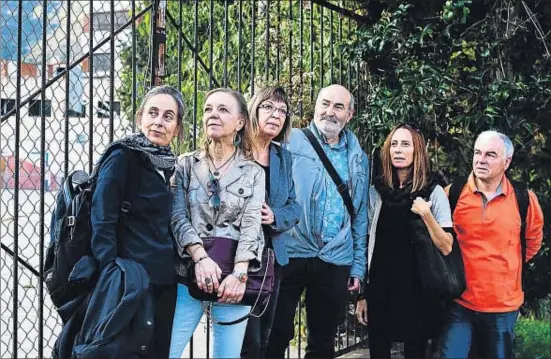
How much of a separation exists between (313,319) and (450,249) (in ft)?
2.67

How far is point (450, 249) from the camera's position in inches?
159

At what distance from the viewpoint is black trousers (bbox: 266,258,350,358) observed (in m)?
3.98

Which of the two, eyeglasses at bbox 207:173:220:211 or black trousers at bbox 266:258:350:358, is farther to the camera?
black trousers at bbox 266:258:350:358

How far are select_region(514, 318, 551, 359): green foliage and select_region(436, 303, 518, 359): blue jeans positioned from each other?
3.05 meters

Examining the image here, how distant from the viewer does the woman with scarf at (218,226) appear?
318 cm

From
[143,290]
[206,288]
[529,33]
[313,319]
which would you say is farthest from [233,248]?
[529,33]

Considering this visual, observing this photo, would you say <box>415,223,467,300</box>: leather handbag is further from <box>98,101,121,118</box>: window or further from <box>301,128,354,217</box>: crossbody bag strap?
<box>98,101,121,118</box>: window

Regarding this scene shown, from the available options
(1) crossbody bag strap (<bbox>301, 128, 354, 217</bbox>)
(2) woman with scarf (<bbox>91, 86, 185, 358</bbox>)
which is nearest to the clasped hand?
(2) woman with scarf (<bbox>91, 86, 185, 358</bbox>)

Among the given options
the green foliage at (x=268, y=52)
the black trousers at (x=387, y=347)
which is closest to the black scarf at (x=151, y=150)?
the green foliage at (x=268, y=52)

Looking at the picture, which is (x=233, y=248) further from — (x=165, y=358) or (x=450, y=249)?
(x=450, y=249)

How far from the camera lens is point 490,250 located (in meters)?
Answer: 4.08

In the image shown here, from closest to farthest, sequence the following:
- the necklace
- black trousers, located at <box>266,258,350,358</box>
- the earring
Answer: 1. the necklace
2. the earring
3. black trousers, located at <box>266,258,350,358</box>

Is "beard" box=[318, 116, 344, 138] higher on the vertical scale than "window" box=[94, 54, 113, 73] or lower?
lower

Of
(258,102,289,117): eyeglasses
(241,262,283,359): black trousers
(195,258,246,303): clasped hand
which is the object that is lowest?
(241,262,283,359): black trousers
